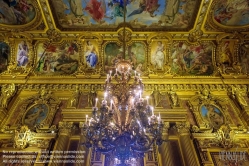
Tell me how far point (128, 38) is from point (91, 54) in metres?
1.91

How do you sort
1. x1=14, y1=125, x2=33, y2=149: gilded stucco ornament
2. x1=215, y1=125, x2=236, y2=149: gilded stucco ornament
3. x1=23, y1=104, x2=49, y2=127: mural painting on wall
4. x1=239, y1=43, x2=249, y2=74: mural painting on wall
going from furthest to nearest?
1. x1=239, y1=43, x2=249, y2=74: mural painting on wall
2. x1=23, y1=104, x2=49, y2=127: mural painting on wall
3. x1=215, y1=125, x2=236, y2=149: gilded stucco ornament
4. x1=14, y1=125, x2=33, y2=149: gilded stucco ornament

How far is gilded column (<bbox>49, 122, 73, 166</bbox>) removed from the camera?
5.94 m

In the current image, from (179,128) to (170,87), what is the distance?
7.01 feet

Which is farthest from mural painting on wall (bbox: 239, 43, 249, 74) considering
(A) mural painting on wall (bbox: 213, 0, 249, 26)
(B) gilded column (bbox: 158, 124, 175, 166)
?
(B) gilded column (bbox: 158, 124, 175, 166)

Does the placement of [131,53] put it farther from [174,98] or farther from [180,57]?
[174,98]

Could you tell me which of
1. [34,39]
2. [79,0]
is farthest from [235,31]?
[34,39]

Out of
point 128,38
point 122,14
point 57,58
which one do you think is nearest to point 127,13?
point 122,14

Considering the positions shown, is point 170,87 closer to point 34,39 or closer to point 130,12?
point 130,12

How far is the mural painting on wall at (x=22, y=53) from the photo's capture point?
853 centimetres

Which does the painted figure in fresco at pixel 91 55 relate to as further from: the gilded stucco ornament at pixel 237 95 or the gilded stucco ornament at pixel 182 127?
the gilded stucco ornament at pixel 237 95

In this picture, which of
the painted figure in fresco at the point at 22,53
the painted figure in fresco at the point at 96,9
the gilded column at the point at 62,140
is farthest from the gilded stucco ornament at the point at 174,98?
the painted figure in fresco at the point at 22,53

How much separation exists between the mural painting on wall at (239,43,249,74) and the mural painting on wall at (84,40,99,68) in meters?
6.86

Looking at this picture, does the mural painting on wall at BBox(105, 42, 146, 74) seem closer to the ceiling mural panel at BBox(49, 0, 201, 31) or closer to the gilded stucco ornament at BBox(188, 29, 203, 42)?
the ceiling mural panel at BBox(49, 0, 201, 31)

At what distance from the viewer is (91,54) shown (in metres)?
8.71
